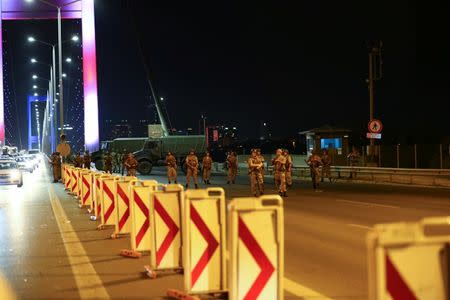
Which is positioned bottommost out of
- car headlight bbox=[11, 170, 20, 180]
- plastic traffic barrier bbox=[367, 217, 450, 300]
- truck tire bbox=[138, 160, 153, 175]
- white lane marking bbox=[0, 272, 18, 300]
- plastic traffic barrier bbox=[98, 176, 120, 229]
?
truck tire bbox=[138, 160, 153, 175]

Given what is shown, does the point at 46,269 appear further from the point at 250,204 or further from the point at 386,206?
the point at 386,206

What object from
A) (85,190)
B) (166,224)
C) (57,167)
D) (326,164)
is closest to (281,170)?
(85,190)

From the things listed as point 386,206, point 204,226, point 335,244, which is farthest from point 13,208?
point 204,226

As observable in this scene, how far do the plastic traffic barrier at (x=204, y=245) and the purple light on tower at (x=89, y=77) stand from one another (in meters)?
52.9

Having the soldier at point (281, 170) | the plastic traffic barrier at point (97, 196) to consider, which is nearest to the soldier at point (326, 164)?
the soldier at point (281, 170)

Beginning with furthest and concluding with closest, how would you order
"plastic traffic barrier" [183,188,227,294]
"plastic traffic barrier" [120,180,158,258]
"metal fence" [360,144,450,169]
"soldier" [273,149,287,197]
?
"metal fence" [360,144,450,169] < "soldier" [273,149,287,197] < "plastic traffic barrier" [120,180,158,258] < "plastic traffic barrier" [183,188,227,294]

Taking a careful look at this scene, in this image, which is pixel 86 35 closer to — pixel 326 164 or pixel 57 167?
pixel 57 167

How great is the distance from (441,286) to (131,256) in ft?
22.2

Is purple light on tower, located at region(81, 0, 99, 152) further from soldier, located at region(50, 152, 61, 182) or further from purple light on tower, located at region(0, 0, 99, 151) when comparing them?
soldier, located at region(50, 152, 61, 182)

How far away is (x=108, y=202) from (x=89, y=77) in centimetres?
5204

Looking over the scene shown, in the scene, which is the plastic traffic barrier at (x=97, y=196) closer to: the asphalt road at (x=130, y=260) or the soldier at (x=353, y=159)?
the asphalt road at (x=130, y=260)

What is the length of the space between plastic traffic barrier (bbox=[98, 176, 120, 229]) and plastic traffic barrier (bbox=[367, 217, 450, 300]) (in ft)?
31.5

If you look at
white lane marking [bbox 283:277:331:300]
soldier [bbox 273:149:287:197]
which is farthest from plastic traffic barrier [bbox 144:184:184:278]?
soldier [bbox 273:149:287:197]

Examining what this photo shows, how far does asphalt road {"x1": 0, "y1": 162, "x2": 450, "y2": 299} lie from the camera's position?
7961 mm
